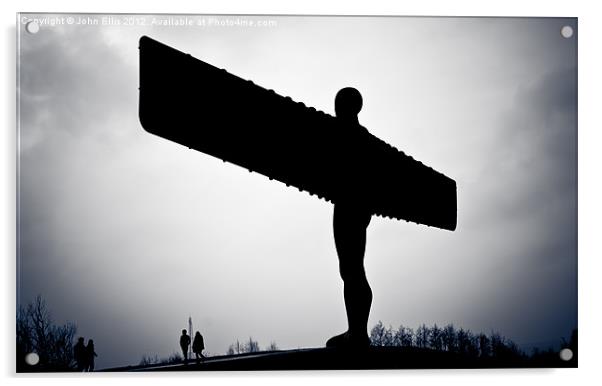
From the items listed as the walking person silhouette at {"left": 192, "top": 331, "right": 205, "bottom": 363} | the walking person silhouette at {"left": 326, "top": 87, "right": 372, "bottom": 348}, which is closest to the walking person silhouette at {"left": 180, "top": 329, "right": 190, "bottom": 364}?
the walking person silhouette at {"left": 192, "top": 331, "right": 205, "bottom": 363}

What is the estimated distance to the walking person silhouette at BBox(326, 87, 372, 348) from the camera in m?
4.41

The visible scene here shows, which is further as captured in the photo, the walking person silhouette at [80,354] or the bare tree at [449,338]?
the bare tree at [449,338]

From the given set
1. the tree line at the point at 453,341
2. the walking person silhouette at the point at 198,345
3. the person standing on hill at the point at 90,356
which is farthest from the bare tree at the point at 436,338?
the person standing on hill at the point at 90,356

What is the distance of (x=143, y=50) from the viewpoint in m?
3.85

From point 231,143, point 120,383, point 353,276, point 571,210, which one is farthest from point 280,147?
point 571,210

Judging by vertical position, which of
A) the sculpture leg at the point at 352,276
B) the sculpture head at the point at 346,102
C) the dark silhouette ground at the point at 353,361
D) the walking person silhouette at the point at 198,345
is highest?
the sculpture head at the point at 346,102

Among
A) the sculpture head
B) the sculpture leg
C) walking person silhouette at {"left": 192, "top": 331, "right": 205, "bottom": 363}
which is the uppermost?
the sculpture head

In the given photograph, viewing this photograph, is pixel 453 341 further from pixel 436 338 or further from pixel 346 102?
pixel 346 102

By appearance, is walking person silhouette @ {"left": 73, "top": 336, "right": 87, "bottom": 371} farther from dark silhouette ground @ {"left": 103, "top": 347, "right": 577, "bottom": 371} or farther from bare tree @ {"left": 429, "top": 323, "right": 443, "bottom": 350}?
bare tree @ {"left": 429, "top": 323, "right": 443, "bottom": 350}

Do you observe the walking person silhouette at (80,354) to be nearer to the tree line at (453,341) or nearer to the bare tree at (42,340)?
the bare tree at (42,340)

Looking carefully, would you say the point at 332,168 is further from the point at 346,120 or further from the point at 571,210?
the point at 571,210

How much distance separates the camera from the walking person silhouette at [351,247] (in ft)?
14.5

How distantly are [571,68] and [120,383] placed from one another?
145 inches

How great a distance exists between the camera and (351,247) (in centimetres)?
444
